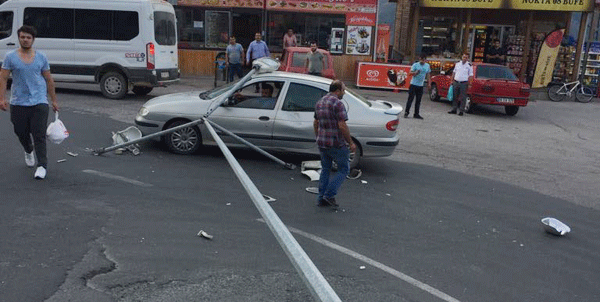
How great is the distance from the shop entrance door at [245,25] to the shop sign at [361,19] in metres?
3.44

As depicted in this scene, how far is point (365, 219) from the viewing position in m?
6.27

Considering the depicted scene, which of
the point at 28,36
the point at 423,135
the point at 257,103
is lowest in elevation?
the point at 423,135

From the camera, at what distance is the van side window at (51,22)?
1384 centimetres

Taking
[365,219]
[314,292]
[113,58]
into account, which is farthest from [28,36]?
[113,58]

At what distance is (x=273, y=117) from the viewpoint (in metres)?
8.44

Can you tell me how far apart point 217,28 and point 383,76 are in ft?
22.0

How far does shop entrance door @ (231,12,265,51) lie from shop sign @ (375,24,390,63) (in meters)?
4.70

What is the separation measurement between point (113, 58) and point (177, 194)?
8.38m

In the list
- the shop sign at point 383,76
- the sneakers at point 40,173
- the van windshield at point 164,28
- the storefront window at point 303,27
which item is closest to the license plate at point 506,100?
the shop sign at point 383,76

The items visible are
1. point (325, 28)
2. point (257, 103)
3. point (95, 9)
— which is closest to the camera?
point (257, 103)

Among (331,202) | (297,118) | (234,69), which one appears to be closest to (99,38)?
(234,69)

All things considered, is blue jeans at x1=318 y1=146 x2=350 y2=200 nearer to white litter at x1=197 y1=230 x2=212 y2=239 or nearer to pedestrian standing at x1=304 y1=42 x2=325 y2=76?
white litter at x1=197 y1=230 x2=212 y2=239

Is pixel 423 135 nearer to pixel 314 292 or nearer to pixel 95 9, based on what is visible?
pixel 95 9

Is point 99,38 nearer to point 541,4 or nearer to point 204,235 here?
point 204,235
